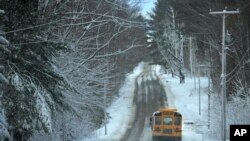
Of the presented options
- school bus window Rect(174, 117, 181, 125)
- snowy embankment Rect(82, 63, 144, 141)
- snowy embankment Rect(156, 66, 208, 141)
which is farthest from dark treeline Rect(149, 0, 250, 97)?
snowy embankment Rect(82, 63, 144, 141)

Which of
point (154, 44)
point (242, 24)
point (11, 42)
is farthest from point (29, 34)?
point (154, 44)

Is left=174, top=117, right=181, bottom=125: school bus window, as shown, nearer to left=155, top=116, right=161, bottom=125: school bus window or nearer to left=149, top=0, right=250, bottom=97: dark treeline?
left=155, top=116, right=161, bottom=125: school bus window

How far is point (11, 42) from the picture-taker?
19.6 m

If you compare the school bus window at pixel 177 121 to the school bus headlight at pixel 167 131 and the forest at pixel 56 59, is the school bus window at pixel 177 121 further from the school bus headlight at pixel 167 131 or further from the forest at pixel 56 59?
the forest at pixel 56 59

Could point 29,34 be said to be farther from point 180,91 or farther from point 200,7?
point 180,91

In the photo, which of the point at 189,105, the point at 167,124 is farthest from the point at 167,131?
the point at 189,105

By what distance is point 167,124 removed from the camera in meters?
37.0

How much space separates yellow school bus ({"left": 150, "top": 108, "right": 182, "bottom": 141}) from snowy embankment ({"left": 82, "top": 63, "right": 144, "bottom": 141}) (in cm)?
536

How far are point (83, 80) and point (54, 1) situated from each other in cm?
709

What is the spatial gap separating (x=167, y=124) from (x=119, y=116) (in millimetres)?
16783

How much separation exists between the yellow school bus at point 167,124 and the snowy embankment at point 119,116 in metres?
5.36

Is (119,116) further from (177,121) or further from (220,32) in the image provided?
(177,121)

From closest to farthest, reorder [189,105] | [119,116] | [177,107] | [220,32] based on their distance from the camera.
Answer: [220,32]
[119,116]
[177,107]
[189,105]

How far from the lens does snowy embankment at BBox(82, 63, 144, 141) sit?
4306cm
